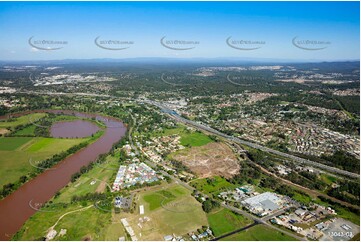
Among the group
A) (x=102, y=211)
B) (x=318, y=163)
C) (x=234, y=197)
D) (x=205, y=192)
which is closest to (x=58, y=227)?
(x=102, y=211)

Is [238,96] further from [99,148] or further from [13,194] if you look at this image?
[13,194]

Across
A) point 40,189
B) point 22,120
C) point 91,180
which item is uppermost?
point 22,120

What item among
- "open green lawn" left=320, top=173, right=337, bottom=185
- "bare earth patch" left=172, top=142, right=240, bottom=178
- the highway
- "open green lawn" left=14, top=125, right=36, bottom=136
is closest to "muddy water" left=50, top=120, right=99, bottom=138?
"open green lawn" left=14, top=125, right=36, bottom=136

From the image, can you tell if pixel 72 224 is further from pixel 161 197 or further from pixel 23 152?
pixel 23 152

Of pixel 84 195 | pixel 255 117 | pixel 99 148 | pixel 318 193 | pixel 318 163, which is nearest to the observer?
pixel 84 195

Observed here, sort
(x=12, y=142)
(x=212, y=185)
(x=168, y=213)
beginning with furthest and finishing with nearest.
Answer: (x=12, y=142) < (x=212, y=185) < (x=168, y=213)

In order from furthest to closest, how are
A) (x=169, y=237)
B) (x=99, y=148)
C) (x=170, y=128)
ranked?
1. (x=170, y=128)
2. (x=99, y=148)
3. (x=169, y=237)
